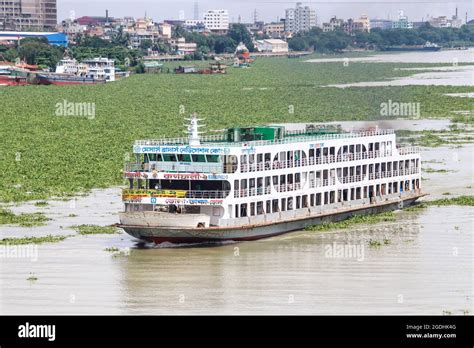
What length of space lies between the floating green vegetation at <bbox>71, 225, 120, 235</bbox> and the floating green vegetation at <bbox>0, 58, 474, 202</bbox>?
279 inches

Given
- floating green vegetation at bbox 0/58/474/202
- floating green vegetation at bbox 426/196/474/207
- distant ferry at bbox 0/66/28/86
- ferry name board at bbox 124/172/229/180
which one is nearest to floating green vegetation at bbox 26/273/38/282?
ferry name board at bbox 124/172/229/180

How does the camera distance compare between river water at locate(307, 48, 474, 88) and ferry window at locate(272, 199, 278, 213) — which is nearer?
ferry window at locate(272, 199, 278, 213)

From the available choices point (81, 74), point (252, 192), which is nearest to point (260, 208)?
point (252, 192)

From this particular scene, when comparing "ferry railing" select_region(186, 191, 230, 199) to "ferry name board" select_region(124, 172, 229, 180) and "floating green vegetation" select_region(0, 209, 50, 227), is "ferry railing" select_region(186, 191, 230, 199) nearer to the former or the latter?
"ferry name board" select_region(124, 172, 229, 180)

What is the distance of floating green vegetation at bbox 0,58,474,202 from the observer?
59.6 m

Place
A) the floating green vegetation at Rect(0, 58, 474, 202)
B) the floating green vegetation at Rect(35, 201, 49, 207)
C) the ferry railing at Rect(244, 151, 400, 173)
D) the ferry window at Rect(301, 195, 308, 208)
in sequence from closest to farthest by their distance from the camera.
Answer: the ferry railing at Rect(244, 151, 400, 173) < the ferry window at Rect(301, 195, 308, 208) < the floating green vegetation at Rect(35, 201, 49, 207) < the floating green vegetation at Rect(0, 58, 474, 202)

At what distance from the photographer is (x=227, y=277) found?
123 feet

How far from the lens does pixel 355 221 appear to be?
47312 mm

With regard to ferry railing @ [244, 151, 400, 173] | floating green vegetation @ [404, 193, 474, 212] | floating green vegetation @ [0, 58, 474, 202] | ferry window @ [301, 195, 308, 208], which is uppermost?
ferry railing @ [244, 151, 400, 173]

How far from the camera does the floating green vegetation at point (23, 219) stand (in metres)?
45.9

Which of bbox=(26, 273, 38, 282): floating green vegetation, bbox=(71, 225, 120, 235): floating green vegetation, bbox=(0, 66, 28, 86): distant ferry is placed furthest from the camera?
bbox=(0, 66, 28, 86): distant ferry

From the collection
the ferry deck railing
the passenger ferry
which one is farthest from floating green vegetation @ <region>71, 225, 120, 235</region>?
the ferry deck railing

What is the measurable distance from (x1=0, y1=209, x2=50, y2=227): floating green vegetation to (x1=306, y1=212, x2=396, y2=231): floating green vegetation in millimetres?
9602

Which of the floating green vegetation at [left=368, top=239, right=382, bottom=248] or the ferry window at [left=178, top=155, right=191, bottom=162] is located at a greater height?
the ferry window at [left=178, top=155, right=191, bottom=162]
